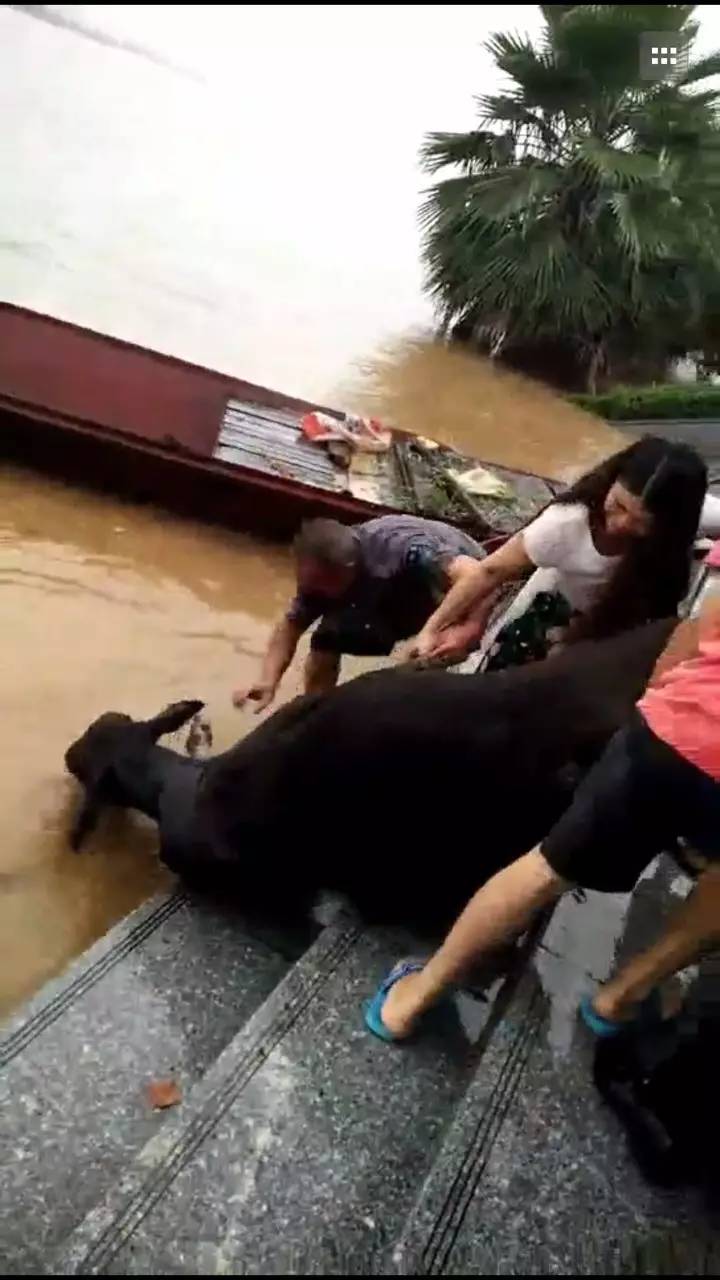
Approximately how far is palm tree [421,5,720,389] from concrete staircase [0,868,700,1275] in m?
4.24

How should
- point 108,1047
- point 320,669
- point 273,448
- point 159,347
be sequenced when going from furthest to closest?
point 159,347, point 273,448, point 320,669, point 108,1047

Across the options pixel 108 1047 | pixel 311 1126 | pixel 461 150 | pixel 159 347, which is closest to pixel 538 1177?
pixel 311 1126

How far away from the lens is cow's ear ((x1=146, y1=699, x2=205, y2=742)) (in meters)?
2.42

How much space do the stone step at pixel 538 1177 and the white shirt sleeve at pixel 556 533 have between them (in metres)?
0.68

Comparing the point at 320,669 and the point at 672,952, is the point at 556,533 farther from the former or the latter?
the point at 320,669

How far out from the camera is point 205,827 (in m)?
2.00

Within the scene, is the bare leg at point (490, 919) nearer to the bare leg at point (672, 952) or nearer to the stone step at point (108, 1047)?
the bare leg at point (672, 952)

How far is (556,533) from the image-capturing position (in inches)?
75.4

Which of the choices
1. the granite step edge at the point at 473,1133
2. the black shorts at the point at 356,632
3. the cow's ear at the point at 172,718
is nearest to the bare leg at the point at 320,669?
the black shorts at the point at 356,632

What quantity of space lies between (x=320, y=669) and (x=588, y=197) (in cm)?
376

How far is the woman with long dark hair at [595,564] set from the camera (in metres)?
1.78

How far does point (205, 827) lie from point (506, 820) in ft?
1.95

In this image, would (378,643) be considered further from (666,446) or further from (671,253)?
(671,253)

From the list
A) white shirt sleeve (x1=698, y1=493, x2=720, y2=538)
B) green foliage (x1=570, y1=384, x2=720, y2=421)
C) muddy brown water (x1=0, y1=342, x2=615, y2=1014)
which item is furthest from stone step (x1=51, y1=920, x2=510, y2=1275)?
green foliage (x1=570, y1=384, x2=720, y2=421)
